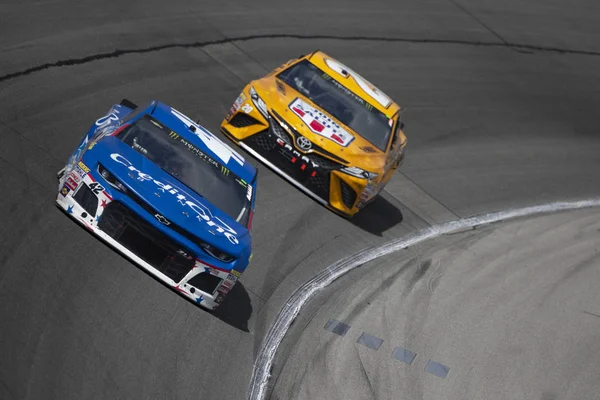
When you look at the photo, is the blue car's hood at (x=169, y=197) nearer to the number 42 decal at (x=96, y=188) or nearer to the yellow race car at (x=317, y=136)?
the number 42 decal at (x=96, y=188)

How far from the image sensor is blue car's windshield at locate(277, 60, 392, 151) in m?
11.7

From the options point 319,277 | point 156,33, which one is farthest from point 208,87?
point 319,277

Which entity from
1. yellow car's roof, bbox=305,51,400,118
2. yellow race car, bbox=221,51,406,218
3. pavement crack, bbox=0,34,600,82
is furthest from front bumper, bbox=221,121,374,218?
pavement crack, bbox=0,34,600,82

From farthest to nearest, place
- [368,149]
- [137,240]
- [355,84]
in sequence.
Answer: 1. [355,84]
2. [368,149]
3. [137,240]

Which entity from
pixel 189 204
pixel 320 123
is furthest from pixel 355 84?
pixel 189 204

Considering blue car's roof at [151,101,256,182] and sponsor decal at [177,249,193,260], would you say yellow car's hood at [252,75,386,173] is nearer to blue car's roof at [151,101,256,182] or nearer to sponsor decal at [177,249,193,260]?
blue car's roof at [151,101,256,182]

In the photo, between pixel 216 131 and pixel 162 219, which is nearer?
pixel 162 219

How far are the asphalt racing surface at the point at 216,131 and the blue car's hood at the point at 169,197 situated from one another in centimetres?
88

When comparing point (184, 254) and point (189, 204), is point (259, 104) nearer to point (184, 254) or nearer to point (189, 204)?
point (189, 204)

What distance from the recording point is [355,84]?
12305 millimetres

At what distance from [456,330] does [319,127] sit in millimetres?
3342

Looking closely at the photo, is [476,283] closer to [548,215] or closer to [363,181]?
[363,181]

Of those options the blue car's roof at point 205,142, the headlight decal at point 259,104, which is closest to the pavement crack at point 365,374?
the blue car's roof at point 205,142

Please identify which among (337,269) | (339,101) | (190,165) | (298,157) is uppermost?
(339,101)
